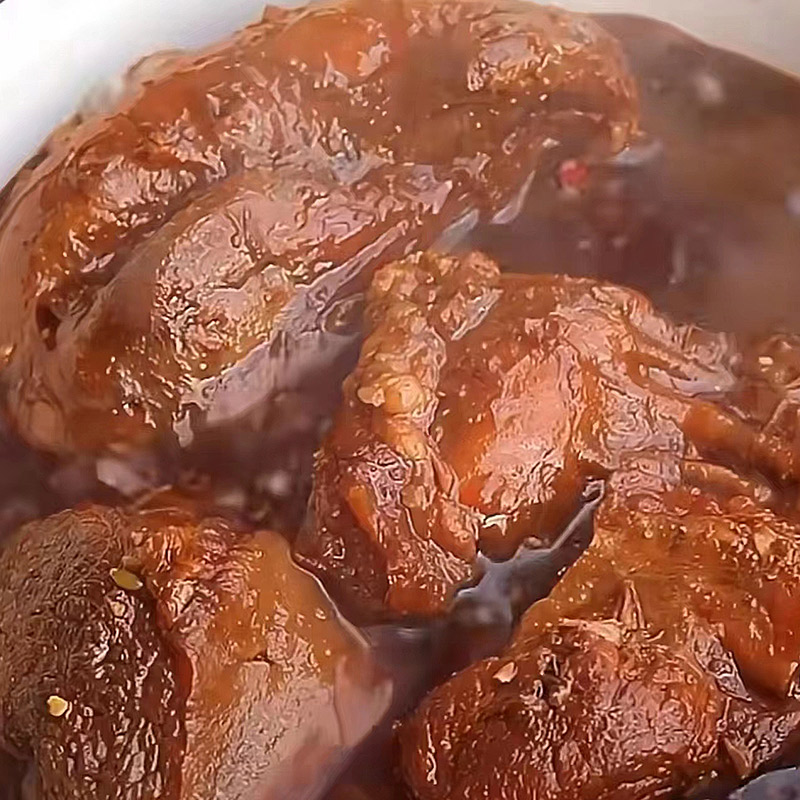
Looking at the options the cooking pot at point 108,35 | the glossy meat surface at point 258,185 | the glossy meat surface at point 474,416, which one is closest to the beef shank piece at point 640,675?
the glossy meat surface at point 474,416

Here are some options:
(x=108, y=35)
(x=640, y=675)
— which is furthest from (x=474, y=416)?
(x=108, y=35)

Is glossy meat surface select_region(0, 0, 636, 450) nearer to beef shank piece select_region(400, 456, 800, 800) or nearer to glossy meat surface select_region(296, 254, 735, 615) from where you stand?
glossy meat surface select_region(296, 254, 735, 615)

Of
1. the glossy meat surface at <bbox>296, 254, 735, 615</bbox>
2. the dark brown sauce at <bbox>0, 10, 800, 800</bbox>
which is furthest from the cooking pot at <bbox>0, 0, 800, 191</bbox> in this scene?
the glossy meat surface at <bbox>296, 254, 735, 615</bbox>

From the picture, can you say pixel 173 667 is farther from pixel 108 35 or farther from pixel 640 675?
pixel 108 35

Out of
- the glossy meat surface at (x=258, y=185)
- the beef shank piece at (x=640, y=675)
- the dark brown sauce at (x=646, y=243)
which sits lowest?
the beef shank piece at (x=640, y=675)

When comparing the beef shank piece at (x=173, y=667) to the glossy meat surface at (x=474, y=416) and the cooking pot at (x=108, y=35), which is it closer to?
the glossy meat surface at (x=474, y=416)

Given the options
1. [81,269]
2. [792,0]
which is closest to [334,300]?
[81,269]

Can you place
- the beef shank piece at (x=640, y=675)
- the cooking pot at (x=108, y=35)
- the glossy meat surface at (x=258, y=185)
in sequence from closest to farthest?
the beef shank piece at (x=640, y=675), the glossy meat surface at (x=258, y=185), the cooking pot at (x=108, y=35)
